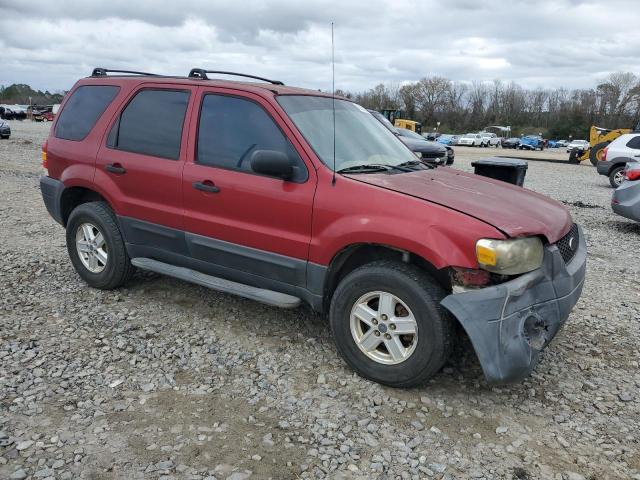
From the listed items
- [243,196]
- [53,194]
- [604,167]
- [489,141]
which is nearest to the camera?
[243,196]

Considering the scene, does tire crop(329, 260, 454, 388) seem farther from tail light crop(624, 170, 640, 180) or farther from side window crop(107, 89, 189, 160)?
tail light crop(624, 170, 640, 180)

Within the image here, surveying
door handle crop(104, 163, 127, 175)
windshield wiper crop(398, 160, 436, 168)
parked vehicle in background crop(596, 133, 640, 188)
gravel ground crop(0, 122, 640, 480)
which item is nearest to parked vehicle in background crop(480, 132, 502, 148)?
parked vehicle in background crop(596, 133, 640, 188)

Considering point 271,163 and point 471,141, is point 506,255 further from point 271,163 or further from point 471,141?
point 471,141

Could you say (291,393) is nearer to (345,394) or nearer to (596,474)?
(345,394)

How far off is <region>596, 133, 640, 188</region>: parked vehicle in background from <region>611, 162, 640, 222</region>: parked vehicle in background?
23.9ft

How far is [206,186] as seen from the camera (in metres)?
3.96

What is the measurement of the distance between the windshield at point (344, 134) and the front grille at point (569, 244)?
4.39 feet

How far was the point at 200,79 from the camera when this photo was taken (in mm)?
4344

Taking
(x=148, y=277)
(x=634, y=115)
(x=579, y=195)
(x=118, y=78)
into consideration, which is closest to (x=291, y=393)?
(x=148, y=277)

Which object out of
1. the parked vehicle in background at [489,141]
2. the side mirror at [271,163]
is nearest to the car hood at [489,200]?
the side mirror at [271,163]

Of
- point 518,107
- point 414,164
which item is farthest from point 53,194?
point 518,107

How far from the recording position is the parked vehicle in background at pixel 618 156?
590 inches

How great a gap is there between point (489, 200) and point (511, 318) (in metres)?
0.84

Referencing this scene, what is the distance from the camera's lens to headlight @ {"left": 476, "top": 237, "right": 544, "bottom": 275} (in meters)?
2.96
